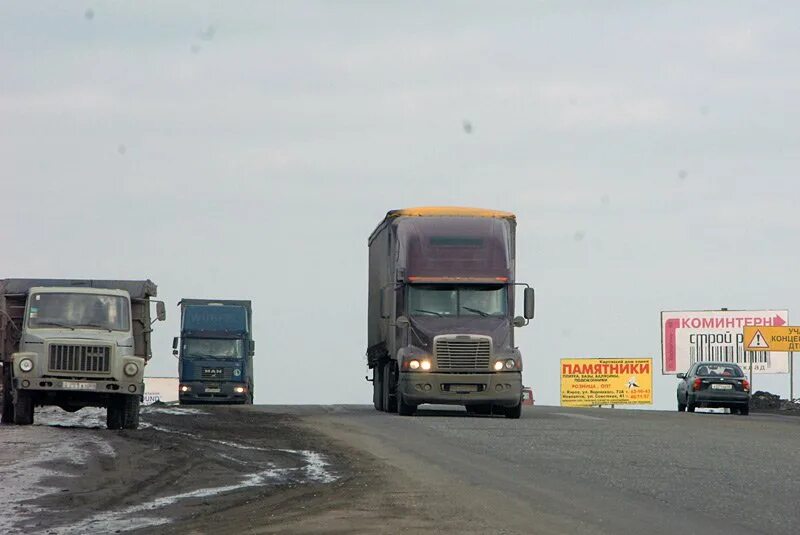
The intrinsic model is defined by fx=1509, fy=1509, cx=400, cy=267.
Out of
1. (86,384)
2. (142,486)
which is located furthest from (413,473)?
(86,384)

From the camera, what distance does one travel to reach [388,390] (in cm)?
3575

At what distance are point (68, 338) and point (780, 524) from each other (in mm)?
16075

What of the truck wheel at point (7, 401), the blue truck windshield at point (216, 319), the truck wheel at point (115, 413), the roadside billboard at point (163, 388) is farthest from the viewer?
the roadside billboard at point (163, 388)

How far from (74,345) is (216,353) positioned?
90.1ft

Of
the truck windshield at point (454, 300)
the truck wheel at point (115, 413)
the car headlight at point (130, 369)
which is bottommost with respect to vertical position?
the truck wheel at point (115, 413)

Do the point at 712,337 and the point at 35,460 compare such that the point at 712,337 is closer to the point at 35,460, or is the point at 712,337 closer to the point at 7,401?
the point at 7,401

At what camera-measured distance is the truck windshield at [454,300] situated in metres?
32.7

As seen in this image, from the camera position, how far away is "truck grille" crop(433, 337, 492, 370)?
3238 cm

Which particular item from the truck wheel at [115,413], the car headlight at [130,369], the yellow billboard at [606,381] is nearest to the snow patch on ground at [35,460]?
the truck wheel at [115,413]

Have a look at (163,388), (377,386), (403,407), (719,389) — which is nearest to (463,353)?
(403,407)

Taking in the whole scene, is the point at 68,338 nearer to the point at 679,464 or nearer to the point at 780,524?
the point at 679,464

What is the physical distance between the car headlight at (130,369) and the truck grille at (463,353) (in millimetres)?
8516

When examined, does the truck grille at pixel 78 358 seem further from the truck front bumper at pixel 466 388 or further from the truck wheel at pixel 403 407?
the truck wheel at pixel 403 407

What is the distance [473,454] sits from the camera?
20.3 metres
